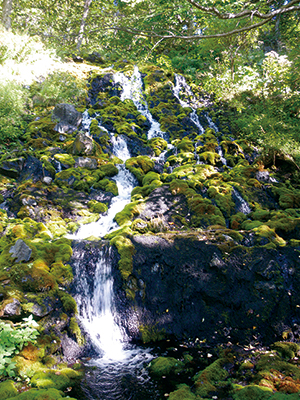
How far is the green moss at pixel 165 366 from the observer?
4840mm

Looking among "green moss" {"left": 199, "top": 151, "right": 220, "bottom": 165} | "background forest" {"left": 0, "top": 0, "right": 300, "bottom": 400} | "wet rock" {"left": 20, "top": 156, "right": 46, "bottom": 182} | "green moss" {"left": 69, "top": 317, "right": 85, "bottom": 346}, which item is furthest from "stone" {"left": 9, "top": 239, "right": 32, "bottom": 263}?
"green moss" {"left": 199, "top": 151, "right": 220, "bottom": 165}

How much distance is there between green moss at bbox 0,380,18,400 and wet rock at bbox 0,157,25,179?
334 inches

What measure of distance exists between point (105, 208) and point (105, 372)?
20.7ft

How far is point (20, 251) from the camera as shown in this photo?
6.14m

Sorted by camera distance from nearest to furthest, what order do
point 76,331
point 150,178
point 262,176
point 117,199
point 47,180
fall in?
point 76,331
point 47,180
point 117,199
point 150,178
point 262,176

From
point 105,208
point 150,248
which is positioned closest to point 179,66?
point 105,208

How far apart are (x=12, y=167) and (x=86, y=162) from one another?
3.12m

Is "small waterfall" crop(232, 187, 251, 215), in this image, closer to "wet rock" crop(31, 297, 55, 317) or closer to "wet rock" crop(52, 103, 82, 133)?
"wet rock" crop(31, 297, 55, 317)

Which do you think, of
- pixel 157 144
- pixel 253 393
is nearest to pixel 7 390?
pixel 253 393

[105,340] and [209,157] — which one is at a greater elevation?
[209,157]

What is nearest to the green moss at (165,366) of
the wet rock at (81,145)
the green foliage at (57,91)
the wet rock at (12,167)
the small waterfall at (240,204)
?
the small waterfall at (240,204)

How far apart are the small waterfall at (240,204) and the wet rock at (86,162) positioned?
257 inches

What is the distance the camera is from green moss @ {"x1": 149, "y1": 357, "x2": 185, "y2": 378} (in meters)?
4.84

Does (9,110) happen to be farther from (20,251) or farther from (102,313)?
(102,313)
